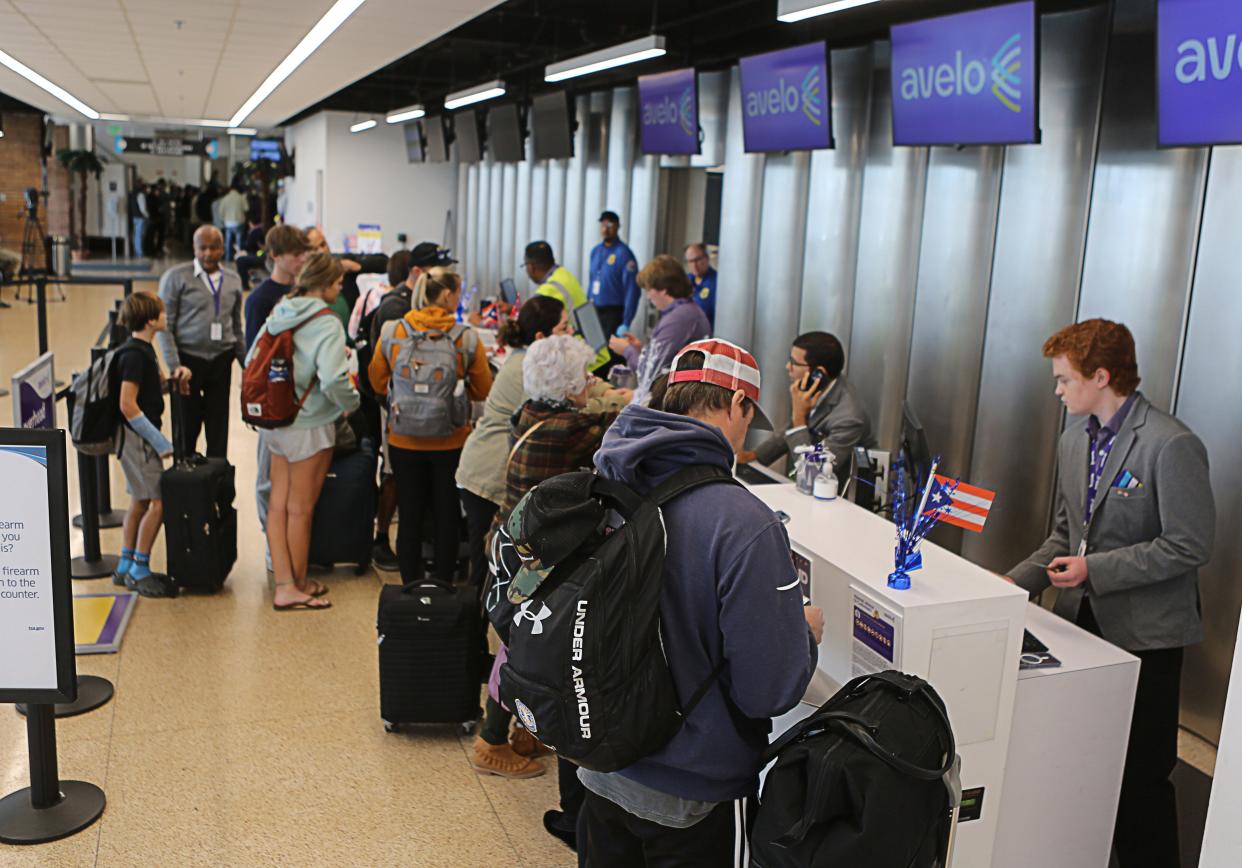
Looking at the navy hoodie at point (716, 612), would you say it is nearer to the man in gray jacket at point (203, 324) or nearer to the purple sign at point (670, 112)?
the man in gray jacket at point (203, 324)

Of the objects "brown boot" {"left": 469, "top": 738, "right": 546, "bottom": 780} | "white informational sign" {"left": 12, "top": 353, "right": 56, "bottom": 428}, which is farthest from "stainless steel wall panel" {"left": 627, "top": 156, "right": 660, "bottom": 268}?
"brown boot" {"left": 469, "top": 738, "right": 546, "bottom": 780}

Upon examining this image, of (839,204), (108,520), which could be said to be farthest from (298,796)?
(839,204)

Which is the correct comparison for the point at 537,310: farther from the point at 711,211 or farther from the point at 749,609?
the point at 711,211

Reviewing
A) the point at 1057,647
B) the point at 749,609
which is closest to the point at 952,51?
the point at 1057,647

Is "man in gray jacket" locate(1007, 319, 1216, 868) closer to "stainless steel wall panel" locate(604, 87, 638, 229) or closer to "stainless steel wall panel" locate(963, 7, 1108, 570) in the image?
"stainless steel wall panel" locate(963, 7, 1108, 570)

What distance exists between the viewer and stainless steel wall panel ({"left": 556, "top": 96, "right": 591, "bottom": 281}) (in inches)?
508

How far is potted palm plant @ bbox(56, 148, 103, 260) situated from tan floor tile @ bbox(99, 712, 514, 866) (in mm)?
24152

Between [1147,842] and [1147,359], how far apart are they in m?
2.67

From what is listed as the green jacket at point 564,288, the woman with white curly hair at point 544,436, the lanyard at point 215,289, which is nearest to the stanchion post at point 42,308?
the lanyard at point 215,289

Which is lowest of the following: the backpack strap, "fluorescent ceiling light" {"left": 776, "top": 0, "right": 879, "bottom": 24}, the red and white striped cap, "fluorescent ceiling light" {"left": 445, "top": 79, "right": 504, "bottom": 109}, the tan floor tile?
the tan floor tile

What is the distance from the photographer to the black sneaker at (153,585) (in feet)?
18.4

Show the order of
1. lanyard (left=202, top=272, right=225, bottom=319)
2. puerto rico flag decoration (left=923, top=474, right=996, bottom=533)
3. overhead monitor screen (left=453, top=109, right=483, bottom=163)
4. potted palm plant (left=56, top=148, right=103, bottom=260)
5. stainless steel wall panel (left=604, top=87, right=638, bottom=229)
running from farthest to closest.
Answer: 1. potted palm plant (left=56, top=148, right=103, bottom=260)
2. overhead monitor screen (left=453, top=109, right=483, bottom=163)
3. stainless steel wall panel (left=604, top=87, right=638, bottom=229)
4. lanyard (left=202, top=272, right=225, bottom=319)
5. puerto rico flag decoration (left=923, top=474, right=996, bottom=533)

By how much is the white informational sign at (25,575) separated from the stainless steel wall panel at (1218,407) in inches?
181

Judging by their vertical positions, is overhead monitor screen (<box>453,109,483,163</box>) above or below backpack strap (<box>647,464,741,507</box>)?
above
